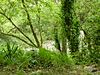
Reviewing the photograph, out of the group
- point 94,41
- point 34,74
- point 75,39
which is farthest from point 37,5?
point 34,74

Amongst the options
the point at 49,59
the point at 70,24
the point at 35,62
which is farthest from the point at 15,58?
the point at 70,24

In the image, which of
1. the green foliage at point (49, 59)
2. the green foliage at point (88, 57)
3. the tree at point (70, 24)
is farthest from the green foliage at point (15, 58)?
the tree at point (70, 24)

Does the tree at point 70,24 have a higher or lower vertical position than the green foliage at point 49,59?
higher

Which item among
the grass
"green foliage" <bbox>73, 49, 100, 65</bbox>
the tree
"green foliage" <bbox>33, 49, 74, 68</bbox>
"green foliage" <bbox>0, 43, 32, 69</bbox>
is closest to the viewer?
the grass

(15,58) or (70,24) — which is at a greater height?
(70,24)

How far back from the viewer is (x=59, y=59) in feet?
30.4

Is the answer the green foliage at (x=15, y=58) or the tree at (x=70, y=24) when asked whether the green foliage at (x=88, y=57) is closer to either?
the green foliage at (x=15, y=58)

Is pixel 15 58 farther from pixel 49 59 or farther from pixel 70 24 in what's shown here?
pixel 70 24

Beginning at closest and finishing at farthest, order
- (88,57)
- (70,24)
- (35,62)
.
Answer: (35,62) → (88,57) → (70,24)

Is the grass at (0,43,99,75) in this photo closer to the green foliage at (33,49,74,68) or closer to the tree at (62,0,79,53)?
the green foliage at (33,49,74,68)

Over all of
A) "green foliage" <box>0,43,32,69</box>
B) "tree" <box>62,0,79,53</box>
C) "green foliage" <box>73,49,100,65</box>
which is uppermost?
"tree" <box>62,0,79,53</box>

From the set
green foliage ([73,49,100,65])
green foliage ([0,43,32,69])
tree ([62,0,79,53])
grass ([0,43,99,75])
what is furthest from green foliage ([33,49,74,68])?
tree ([62,0,79,53])

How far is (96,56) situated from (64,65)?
7.07 ft

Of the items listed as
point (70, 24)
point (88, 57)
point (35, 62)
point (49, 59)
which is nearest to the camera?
point (35, 62)
